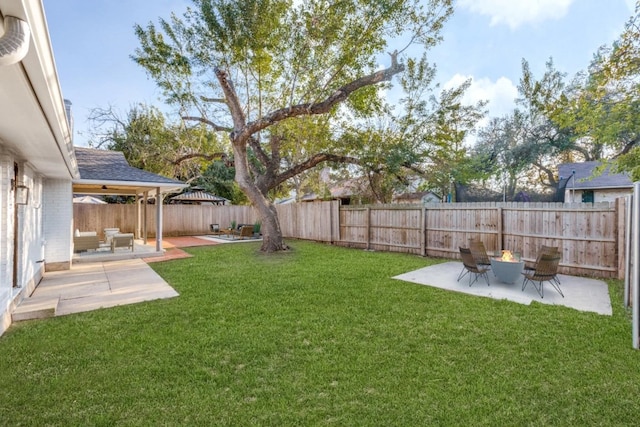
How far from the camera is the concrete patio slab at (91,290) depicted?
16.9 feet

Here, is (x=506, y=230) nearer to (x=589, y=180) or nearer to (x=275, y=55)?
(x=589, y=180)

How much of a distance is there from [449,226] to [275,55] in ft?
28.5

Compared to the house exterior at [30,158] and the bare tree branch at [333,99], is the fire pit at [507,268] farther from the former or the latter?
the house exterior at [30,158]

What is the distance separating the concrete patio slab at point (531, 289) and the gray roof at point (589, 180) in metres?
10.9

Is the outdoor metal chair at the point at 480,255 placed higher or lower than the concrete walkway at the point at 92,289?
higher

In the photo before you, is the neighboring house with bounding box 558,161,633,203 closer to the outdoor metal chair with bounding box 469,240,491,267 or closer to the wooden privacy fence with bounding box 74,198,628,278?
the wooden privacy fence with bounding box 74,198,628,278

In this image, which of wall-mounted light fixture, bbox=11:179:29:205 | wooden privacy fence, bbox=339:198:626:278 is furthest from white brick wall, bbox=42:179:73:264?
wooden privacy fence, bbox=339:198:626:278

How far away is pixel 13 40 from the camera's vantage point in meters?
1.75

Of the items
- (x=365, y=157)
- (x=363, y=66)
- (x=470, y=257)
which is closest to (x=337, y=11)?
(x=363, y=66)

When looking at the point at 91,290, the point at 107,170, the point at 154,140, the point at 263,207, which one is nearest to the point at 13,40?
the point at 91,290

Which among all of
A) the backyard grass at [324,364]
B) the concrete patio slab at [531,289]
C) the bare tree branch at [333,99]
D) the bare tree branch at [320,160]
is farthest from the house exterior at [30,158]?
the bare tree branch at [320,160]

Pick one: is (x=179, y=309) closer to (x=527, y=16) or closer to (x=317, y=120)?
(x=317, y=120)

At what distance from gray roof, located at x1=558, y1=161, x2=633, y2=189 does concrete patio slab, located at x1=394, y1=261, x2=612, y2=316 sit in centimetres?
1087

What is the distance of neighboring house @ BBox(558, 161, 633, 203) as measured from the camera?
50.7 ft
